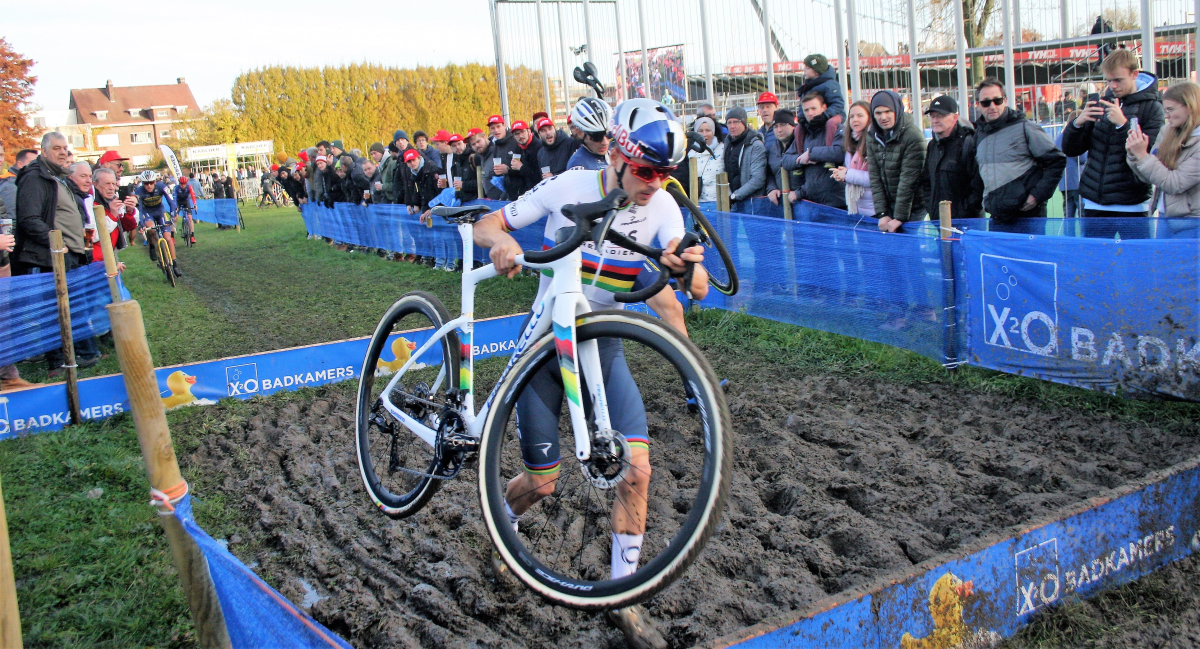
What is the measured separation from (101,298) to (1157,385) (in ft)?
30.7

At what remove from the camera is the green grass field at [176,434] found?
3.69m

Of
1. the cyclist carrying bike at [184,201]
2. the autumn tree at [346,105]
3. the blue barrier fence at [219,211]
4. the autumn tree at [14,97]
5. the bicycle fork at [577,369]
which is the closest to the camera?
the bicycle fork at [577,369]

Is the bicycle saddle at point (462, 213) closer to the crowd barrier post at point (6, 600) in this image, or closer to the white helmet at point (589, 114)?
the crowd barrier post at point (6, 600)

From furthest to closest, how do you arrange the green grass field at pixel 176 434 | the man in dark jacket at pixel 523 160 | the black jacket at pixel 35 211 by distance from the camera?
the man in dark jacket at pixel 523 160
the black jacket at pixel 35 211
the green grass field at pixel 176 434

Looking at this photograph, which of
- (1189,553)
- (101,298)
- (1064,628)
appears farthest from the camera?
(101,298)

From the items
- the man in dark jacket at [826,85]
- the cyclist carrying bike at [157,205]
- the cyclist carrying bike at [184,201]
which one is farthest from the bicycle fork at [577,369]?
the cyclist carrying bike at [184,201]

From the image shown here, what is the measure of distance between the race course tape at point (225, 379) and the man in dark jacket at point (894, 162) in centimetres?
354

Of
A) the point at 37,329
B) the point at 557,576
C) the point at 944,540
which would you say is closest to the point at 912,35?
the point at 944,540

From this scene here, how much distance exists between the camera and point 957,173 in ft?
23.2

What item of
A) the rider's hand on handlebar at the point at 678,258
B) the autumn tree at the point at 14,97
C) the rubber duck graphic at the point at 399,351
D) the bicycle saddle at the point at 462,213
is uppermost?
the autumn tree at the point at 14,97

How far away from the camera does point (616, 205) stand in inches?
112

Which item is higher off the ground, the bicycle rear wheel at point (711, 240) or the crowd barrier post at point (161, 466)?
the bicycle rear wheel at point (711, 240)

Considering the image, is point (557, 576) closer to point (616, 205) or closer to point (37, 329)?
point (616, 205)

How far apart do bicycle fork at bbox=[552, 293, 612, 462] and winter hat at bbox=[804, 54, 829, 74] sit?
269 inches
